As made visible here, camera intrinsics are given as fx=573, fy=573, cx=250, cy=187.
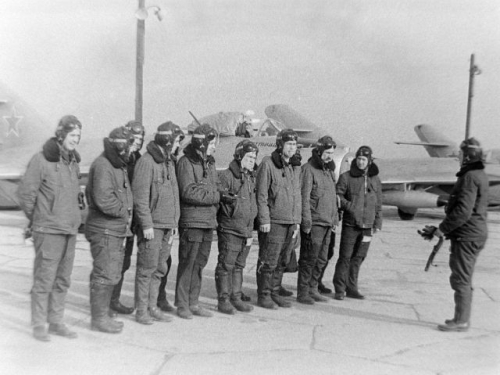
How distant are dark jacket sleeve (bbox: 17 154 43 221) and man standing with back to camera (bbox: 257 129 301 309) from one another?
239 cm

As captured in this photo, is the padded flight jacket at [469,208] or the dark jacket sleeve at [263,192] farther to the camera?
the dark jacket sleeve at [263,192]

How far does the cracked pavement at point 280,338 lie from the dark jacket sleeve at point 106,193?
110 cm

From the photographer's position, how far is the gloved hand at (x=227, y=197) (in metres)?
5.92

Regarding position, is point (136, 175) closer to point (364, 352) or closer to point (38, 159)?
point (38, 159)

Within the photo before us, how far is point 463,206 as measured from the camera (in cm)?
539

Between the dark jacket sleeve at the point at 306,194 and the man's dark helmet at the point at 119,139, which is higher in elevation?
the man's dark helmet at the point at 119,139

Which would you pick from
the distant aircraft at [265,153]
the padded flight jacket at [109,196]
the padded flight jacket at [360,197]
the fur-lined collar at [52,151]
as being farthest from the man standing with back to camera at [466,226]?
the distant aircraft at [265,153]

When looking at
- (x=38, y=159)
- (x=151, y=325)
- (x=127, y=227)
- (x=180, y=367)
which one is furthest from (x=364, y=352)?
(x=38, y=159)

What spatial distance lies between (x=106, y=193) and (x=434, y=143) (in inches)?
846

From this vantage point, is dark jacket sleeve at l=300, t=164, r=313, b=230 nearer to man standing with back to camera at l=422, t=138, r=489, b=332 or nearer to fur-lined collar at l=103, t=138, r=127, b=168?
man standing with back to camera at l=422, t=138, r=489, b=332

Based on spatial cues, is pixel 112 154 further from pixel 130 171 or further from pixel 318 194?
pixel 318 194

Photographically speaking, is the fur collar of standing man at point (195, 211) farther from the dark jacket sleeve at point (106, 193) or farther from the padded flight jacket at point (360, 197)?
the padded flight jacket at point (360, 197)

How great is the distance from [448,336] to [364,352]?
3.53ft

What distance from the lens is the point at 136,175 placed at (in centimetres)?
538
